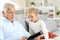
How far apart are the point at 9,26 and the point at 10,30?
32 millimetres

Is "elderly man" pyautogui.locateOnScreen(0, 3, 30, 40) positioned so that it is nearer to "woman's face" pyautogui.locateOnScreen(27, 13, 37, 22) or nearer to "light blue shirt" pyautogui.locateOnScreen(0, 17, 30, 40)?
"light blue shirt" pyautogui.locateOnScreen(0, 17, 30, 40)

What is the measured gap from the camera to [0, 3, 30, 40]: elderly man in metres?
0.95

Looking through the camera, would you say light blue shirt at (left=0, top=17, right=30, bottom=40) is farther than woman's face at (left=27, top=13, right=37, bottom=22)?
No

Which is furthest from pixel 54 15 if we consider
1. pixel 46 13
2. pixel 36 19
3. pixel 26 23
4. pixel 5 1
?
pixel 5 1

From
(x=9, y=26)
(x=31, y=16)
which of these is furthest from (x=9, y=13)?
(x=31, y=16)

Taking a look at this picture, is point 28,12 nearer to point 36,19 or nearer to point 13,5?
point 36,19

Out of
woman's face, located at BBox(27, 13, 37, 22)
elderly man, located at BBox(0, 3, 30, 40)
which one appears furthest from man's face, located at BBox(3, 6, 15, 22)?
woman's face, located at BBox(27, 13, 37, 22)

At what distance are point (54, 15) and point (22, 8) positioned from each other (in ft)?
1.50

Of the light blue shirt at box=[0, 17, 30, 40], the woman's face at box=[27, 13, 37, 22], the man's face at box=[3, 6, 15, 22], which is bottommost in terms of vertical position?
the light blue shirt at box=[0, 17, 30, 40]

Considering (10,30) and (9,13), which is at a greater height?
(9,13)

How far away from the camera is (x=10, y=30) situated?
97 centimetres

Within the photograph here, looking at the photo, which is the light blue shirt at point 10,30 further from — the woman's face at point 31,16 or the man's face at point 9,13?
the woman's face at point 31,16

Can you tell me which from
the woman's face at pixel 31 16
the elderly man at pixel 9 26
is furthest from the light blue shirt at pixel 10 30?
the woman's face at pixel 31 16

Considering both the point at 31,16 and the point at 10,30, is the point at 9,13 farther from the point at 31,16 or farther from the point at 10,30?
the point at 31,16
